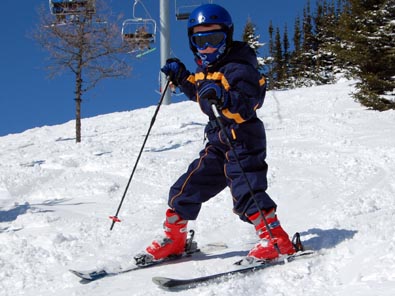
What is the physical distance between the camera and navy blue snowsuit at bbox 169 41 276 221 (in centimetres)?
324

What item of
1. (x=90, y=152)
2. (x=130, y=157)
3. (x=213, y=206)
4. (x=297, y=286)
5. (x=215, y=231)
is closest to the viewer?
(x=297, y=286)

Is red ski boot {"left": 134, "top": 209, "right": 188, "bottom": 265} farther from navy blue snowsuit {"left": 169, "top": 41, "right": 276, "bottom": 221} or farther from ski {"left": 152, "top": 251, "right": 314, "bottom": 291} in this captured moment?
ski {"left": 152, "top": 251, "right": 314, "bottom": 291}

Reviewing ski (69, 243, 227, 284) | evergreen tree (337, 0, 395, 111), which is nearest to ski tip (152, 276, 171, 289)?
ski (69, 243, 227, 284)

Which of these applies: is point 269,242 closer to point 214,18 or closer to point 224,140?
point 224,140

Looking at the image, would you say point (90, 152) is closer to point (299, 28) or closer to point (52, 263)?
point (52, 263)

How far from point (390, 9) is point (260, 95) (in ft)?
49.5

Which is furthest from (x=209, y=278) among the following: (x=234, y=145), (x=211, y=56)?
(x=211, y=56)

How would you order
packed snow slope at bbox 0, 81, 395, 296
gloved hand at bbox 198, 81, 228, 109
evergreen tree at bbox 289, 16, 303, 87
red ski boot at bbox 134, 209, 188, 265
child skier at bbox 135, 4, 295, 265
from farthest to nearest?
evergreen tree at bbox 289, 16, 303, 87 → red ski boot at bbox 134, 209, 188, 265 → child skier at bbox 135, 4, 295, 265 → gloved hand at bbox 198, 81, 228, 109 → packed snow slope at bbox 0, 81, 395, 296

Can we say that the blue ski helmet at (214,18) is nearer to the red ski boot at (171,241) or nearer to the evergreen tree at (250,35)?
the red ski boot at (171,241)

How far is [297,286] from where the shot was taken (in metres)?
2.67

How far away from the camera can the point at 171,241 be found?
3.67 meters

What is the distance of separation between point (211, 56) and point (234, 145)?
741 mm

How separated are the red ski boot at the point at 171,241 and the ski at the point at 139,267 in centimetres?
4

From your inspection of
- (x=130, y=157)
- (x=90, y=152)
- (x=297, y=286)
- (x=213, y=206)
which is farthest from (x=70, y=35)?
(x=297, y=286)
